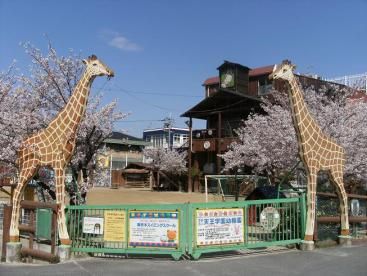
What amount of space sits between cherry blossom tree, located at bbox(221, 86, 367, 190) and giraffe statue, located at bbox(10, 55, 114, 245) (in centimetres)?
868

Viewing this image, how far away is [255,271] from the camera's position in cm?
863

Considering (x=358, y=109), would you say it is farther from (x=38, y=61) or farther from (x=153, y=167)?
(x=153, y=167)

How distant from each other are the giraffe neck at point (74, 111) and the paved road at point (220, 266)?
302 cm

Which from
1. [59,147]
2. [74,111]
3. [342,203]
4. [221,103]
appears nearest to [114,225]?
[59,147]

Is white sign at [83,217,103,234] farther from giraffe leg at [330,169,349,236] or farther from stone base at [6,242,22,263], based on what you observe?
giraffe leg at [330,169,349,236]

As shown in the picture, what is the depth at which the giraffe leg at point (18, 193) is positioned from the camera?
10102 mm

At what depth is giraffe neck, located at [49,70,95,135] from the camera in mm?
10164

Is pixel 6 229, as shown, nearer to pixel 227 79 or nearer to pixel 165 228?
pixel 165 228

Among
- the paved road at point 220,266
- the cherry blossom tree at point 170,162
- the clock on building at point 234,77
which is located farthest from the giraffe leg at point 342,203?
the cherry blossom tree at point 170,162

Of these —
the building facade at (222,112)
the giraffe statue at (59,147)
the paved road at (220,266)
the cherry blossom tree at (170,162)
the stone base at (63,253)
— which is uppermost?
the building facade at (222,112)

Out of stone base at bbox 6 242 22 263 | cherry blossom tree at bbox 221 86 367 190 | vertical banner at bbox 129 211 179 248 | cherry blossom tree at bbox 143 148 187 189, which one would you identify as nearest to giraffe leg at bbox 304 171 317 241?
vertical banner at bbox 129 211 179 248

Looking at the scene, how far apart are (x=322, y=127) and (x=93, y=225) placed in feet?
34.3

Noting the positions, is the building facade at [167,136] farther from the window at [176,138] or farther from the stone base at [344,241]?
the stone base at [344,241]

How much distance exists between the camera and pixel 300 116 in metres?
11.3
